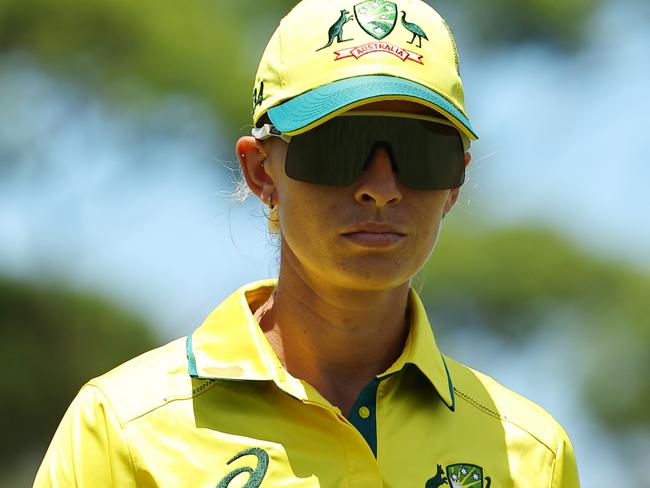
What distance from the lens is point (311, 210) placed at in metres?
2.96

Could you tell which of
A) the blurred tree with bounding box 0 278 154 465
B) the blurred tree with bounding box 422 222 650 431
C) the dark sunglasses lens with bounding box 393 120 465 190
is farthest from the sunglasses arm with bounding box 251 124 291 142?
the blurred tree with bounding box 422 222 650 431

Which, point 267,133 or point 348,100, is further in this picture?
point 267,133

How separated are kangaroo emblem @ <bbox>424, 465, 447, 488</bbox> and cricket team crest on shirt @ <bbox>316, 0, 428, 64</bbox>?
2.44 feet

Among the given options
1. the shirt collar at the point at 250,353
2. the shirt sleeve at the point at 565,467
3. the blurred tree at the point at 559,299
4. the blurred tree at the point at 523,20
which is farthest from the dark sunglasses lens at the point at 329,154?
the blurred tree at the point at 523,20

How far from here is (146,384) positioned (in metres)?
2.92

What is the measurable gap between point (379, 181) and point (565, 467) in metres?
0.69

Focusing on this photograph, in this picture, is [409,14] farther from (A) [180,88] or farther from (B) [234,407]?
(A) [180,88]

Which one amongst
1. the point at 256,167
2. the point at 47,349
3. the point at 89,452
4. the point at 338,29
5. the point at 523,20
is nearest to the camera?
the point at 89,452

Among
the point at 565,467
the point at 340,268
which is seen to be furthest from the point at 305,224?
the point at 565,467

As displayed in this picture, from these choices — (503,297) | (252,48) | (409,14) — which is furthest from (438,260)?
(409,14)

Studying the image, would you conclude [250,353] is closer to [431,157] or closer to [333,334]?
[333,334]

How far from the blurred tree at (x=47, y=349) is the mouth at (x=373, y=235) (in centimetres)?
564

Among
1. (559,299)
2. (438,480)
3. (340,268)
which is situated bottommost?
(438,480)

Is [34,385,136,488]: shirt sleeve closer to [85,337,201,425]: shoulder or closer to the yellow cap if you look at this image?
[85,337,201,425]: shoulder
